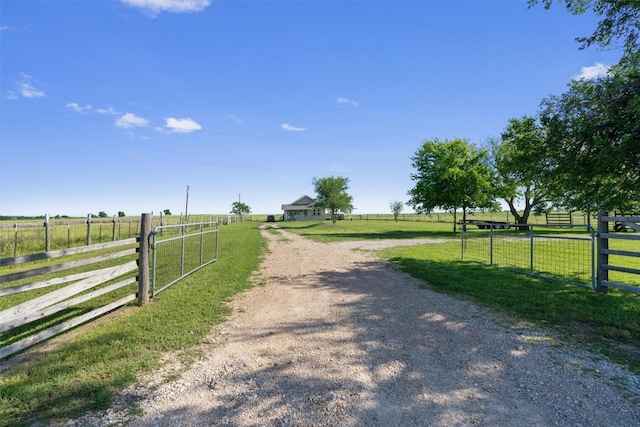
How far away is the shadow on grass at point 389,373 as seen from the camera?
2.71 metres

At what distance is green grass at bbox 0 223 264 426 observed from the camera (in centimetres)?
284

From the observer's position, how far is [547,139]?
314 inches

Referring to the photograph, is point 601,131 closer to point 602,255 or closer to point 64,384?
point 602,255

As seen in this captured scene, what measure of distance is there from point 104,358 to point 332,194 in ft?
145

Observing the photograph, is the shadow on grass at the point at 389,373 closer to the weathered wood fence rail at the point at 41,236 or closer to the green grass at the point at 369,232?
the weathered wood fence rail at the point at 41,236

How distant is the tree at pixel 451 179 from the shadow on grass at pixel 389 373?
23.1 meters

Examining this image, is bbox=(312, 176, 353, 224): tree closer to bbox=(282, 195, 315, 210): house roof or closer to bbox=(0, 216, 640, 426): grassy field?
bbox=(282, 195, 315, 210): house roof

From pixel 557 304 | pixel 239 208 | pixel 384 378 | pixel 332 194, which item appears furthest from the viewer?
pixel 239 208

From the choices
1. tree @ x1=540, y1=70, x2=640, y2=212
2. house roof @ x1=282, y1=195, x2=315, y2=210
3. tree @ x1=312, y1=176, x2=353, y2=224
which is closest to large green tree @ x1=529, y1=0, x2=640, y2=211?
tree @ x1=540, y1=70, x2=640, y2=212

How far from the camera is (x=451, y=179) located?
91.2 ft

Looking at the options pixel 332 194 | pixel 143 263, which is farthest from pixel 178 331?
pixel 332 194

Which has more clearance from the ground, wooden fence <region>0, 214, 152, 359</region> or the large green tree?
the large green tree

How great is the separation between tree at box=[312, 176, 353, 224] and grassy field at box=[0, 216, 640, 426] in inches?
1549

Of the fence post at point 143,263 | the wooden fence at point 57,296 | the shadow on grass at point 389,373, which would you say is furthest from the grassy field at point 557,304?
the wooden fence at point 57,296
